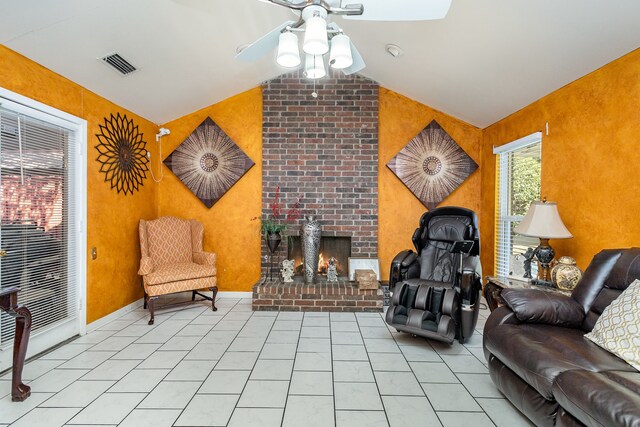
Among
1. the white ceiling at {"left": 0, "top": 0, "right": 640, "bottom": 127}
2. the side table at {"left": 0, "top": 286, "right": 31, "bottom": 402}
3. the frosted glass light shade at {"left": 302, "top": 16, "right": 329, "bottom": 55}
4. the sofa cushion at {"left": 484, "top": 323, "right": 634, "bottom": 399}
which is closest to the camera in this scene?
the sofa cushion at {"left": 484, "top": 323, "right": 634, "bottom": 399}

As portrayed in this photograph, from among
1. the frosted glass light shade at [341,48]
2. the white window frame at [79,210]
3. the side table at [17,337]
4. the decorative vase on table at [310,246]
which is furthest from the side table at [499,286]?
the white window frame at [79,210]

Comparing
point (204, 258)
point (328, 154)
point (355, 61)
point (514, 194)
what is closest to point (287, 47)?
point (355, 61)

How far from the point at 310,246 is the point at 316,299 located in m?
0.65

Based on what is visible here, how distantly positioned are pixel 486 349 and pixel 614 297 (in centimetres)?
81

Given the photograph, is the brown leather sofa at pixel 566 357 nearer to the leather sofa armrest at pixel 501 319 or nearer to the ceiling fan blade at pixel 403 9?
the leather sofa armrest at pixel 501 319

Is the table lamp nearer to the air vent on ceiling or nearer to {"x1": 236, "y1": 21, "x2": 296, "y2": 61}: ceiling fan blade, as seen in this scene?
{"x1": 236, "y1": 21, "x2": 296, "y2": 61}: ceiling fan blade

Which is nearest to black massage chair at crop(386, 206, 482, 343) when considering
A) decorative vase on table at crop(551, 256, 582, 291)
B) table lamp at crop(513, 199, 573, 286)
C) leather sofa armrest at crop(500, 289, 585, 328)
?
table lamp at crop(513, 199, 573, 286)

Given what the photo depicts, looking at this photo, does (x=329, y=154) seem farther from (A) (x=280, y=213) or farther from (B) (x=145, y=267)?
(B) (x=145, y=267)

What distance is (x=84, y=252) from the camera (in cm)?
319

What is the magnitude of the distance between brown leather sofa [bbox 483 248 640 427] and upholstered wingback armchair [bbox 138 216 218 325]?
9.87ft

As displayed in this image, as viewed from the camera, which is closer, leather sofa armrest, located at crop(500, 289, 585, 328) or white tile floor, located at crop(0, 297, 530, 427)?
white tile floor, located at crop(0, 297, 530, 427)

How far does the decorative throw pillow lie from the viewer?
164cm

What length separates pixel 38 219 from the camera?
2.73 m

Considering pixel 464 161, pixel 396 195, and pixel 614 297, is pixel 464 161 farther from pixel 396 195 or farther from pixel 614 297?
pixel 614 297
